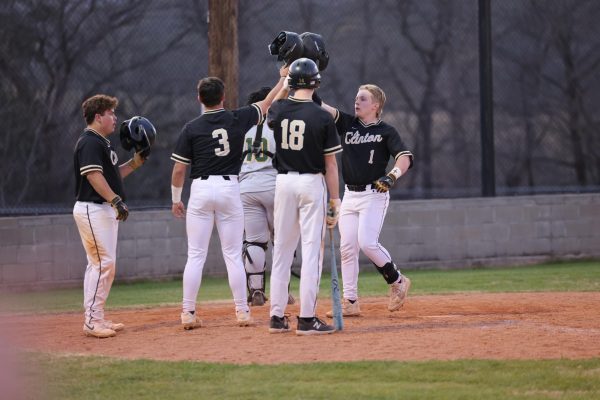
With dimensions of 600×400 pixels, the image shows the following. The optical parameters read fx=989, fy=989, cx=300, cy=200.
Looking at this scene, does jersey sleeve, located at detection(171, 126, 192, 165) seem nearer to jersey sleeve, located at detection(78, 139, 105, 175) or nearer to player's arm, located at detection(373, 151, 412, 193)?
jersey sleeve, located at detection(78, 139, 105, 175)

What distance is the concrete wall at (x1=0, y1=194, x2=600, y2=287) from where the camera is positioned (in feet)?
43.6

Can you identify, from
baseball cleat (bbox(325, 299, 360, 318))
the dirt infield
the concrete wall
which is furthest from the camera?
the concrete wall

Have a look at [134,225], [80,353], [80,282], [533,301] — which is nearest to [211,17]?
[134,225]

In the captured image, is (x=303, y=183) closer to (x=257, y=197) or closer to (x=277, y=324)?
(x=277, y=324)

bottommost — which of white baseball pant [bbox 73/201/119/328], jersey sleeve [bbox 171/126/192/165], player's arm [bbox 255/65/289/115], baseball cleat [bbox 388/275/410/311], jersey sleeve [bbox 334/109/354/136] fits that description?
baseball cleat [bbox 388/275/410/311]

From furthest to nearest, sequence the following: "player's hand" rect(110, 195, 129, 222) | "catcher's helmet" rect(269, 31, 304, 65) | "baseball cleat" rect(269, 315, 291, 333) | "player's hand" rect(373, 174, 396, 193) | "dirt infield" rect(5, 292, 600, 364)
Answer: "player's hand" rect(373, 174, 396, 193) < "catcher's helmet" rect(269, 31, 304, 65) < "player's hand" rect(110, 195, 129, 222) < "baseball cleat" rect(269, 315, 291, 333) < "dirt infield" rect(5, 292, 600, 364)

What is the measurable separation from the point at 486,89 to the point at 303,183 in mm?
9172

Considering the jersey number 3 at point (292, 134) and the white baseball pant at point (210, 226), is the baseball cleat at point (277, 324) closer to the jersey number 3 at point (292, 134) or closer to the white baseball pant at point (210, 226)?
the white baseball pant at point (210, 226)

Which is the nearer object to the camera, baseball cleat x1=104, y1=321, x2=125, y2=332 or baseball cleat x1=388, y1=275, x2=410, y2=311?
baseball cleat x1=104, y1=321, x2=125, y2=332

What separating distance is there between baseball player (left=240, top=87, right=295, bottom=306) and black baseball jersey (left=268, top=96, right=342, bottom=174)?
87.7 inches

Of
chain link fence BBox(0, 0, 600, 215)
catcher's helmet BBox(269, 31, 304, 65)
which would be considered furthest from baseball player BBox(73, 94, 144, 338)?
chain link fence BBox(0, 0, 600, 215)

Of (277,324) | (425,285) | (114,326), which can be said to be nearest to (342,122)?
(277,324)

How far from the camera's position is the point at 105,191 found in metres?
7.75

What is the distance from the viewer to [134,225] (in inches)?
543
